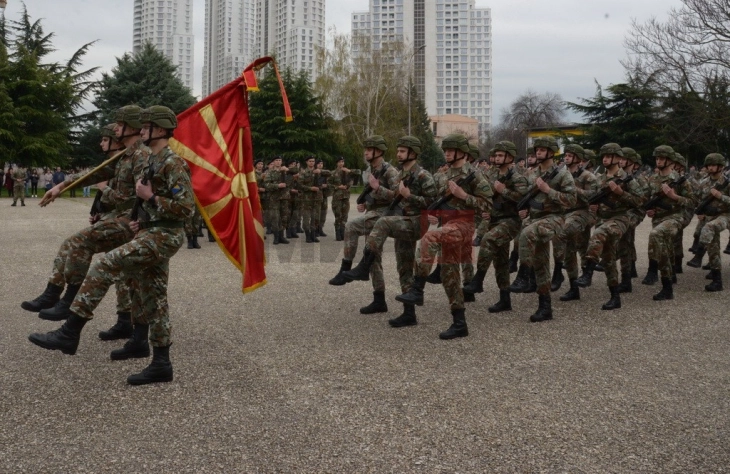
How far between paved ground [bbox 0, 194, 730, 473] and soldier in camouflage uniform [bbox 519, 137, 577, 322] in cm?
38

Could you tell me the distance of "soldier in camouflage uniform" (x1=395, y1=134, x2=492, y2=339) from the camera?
688 cm

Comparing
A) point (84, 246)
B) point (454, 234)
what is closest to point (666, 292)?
point (454, 234)

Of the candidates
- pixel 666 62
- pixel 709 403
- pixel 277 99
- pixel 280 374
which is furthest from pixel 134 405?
pixel 277 99

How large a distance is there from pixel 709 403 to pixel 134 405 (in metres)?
4.09

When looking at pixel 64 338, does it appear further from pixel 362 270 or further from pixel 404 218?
pixel 404 218

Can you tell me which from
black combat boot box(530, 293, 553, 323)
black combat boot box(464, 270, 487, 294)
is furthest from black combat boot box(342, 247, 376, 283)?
black combat boot box(530, 293, 553, 323)

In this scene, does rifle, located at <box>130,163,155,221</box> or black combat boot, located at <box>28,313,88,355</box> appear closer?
black combat boot, located at <box>28,313,88,355</box>

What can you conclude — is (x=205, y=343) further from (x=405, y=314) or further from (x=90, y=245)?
(x=405, y=314)

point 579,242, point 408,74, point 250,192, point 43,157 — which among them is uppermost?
point 408,74

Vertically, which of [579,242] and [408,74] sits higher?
[408,74]

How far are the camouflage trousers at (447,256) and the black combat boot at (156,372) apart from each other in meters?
2.82

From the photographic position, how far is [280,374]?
549cm

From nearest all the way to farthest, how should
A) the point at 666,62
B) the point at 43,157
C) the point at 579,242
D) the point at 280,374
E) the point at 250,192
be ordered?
1. the point at 280,374
2. the point at 250,192
3. the point at 579,242
4. the point at 666,62
5. the point at 43,157

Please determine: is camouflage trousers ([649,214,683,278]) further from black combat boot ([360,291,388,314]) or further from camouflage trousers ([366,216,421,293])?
black combat boot ([360,291,388,314])
